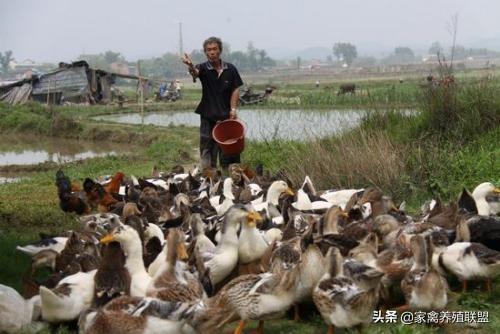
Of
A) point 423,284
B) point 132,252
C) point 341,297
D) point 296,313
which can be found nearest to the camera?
point 341,297

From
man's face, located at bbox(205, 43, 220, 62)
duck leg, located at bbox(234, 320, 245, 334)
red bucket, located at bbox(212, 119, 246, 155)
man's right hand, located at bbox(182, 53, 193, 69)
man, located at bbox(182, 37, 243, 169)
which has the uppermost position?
man's face, located at bbox(205, 43, 220, 62)

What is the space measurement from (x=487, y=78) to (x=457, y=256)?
728 cm

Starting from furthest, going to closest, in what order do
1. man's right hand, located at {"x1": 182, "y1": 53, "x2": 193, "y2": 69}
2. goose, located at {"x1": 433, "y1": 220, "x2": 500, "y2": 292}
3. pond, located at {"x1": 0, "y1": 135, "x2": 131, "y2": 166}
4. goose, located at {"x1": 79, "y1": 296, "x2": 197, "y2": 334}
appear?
pond, located at {"x1": 0, "y1": 135, "x2": 131, "y2": 166} → man's right hand, located at {"x1": 182, "y1": 53, "x2": 193, "y2": 69} → goose, located at {"x1": 433, "y1": 220, "x2": 500, "y2": 292} → goose, located at {"x1": 79, "y1": 296, "x2": 197, "y2": 334}

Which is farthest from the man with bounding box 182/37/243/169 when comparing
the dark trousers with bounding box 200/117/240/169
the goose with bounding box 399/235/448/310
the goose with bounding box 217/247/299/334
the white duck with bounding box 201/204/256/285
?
the goose with bounding box 217/247/299/334

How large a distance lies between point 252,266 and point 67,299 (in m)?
1.86

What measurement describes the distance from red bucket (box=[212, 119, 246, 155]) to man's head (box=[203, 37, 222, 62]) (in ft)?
3.19

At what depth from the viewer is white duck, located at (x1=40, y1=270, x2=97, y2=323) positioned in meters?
5.41

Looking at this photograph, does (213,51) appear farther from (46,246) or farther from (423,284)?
(423,284)

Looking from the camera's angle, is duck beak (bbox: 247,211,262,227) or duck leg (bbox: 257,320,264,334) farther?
duck beak (bbox: 247,211,262,227)

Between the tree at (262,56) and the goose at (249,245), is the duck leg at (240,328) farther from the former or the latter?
the tree at (262,56)

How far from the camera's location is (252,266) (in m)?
6.67

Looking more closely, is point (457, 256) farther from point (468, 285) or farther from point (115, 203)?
point (115, 203)

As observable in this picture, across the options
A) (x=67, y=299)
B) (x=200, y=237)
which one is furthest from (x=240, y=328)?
(x=200, y=237)

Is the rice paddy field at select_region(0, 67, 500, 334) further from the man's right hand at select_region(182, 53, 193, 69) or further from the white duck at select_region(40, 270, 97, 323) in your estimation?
the man's right hand at select_region(182, 53, 193, 69)
